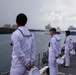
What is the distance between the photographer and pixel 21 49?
526cm

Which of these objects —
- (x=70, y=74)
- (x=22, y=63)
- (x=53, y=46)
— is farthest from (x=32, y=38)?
(x=70, y=74)

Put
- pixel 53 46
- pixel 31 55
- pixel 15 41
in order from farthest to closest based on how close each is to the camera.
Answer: pixel 53 46 → pixel 31 55 → pixel 15 41

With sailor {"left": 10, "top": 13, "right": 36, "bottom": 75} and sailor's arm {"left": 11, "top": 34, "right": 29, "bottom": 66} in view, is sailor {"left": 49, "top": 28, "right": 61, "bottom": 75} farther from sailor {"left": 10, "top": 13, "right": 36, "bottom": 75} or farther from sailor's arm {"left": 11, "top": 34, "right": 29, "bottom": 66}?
sailor's arm {"left": 11, "top": 34, "right": 29, "bottom": 66}

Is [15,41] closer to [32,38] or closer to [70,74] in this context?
[32,38]

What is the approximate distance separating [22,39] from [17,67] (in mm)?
527

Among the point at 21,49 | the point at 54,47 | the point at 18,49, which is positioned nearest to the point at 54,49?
the point at 54,47

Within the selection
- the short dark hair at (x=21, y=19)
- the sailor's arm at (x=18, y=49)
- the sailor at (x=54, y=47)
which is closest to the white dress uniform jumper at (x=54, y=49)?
the sailor at (x=54, y=47)

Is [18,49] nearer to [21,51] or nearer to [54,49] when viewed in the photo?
[21,51]

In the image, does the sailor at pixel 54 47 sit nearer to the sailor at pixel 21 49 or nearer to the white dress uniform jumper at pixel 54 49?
the white dress uniform jumper at pixel 54 49

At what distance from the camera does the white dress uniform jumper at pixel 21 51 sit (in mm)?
5141

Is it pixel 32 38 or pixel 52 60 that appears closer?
pixel 32 38

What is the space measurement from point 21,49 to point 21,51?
10cm

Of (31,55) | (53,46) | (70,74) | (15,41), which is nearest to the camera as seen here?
(15,41)

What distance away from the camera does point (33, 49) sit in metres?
5.55
